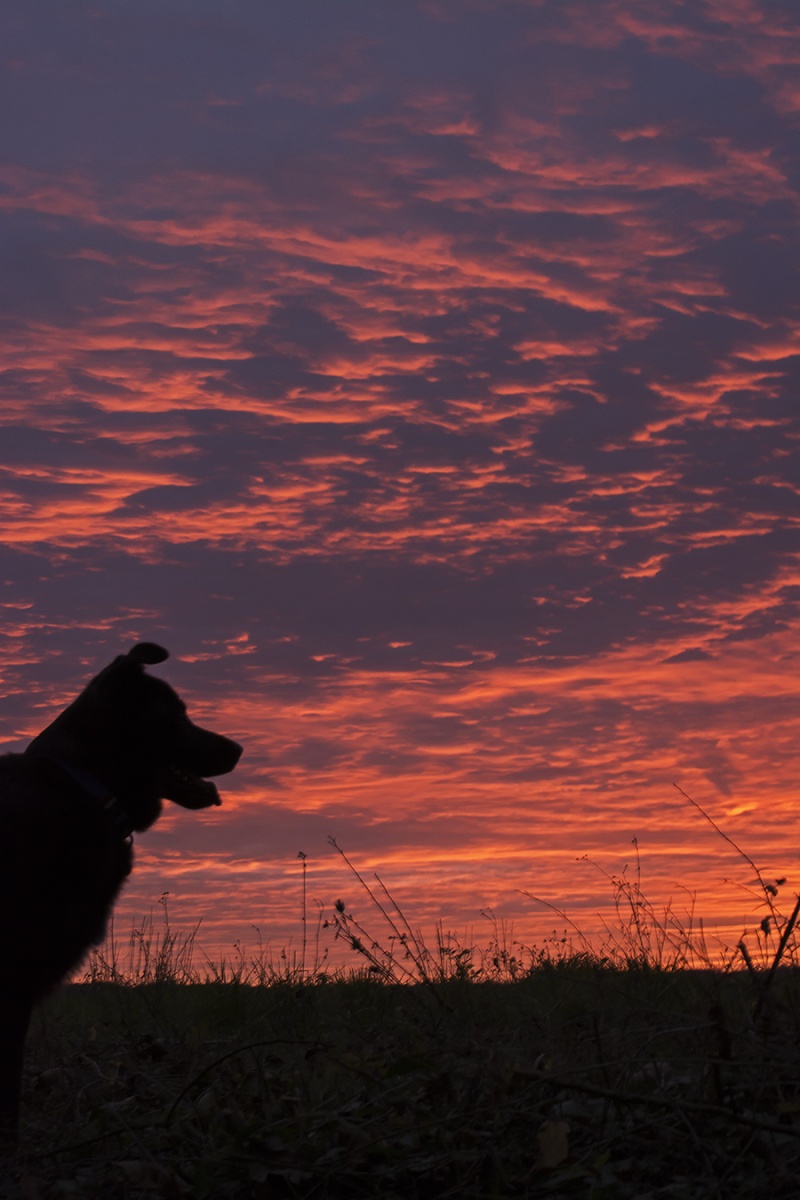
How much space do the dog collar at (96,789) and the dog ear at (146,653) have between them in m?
0.74

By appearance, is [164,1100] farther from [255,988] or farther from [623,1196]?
[255,988]

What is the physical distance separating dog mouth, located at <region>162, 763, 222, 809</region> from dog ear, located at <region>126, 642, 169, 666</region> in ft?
2.47

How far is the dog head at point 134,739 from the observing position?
6082 mm

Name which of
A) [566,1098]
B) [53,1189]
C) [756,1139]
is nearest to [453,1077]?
[566,1098]

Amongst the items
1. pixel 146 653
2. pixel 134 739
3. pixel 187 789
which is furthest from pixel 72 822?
pixel 187 789

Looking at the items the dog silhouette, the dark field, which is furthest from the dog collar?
the dark field

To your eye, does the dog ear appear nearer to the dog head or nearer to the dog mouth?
the dog head

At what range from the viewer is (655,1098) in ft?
12.7

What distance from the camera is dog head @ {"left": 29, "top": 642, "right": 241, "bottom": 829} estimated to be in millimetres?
6082

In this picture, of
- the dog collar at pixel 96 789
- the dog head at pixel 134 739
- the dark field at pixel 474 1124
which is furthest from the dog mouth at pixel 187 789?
the dark field at pixel 474 1124

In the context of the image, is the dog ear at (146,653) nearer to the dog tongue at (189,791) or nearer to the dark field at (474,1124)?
the dog tongue at (189,791)

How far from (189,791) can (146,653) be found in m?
1.05

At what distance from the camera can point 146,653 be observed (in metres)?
6.39

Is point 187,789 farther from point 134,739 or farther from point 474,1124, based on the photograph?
point 474,1124
